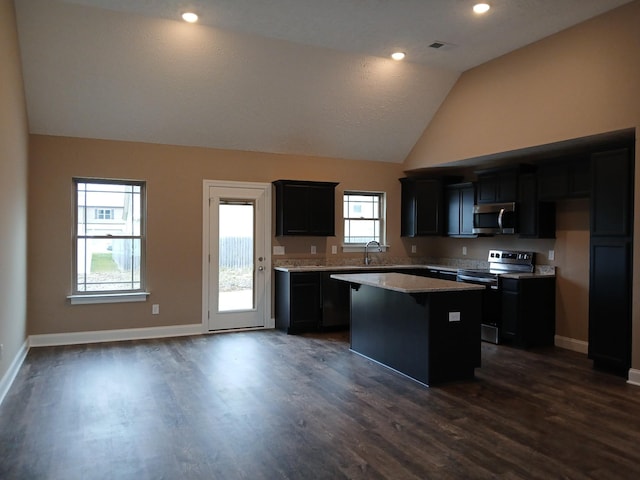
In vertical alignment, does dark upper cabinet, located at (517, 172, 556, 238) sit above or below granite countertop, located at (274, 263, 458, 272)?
above

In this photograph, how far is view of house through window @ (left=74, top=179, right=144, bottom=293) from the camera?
5977 millimetres

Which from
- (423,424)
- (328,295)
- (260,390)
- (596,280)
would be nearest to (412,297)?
(423,424)

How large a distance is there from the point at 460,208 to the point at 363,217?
4.77 feet

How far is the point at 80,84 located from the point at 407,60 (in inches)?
143

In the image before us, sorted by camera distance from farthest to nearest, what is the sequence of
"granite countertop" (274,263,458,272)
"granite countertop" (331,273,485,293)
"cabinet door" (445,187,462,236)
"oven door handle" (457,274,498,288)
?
Answer: "cabinet door" (445,187,462,236), "granite countertop" (274,263,458,272), "oven door handle" (457,274,498,288), "granite countertop" (331,273,485,293)

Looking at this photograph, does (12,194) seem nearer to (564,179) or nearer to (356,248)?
(356,248)

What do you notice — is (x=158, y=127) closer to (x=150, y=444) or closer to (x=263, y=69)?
(x=263, y=69)

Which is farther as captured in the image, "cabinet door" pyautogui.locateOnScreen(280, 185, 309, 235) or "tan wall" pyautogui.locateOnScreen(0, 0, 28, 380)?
"cabinet door" pyautogui.locateOnScreen(280, 185, 309, 235)

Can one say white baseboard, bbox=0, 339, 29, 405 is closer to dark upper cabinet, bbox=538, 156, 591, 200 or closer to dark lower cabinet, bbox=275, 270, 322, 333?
dark lower cabinet, bbox=275, 270, 322, 333

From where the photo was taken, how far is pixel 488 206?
6.61 metres

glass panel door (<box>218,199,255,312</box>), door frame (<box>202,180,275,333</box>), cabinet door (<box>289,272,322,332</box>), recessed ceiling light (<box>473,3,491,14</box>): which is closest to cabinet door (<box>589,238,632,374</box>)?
recessed ceiling light (<box>473,3,491,14</box>)

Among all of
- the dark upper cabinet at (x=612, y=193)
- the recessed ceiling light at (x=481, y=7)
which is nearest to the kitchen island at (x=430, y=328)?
the dark upper cabinet at (x=612, y=193)

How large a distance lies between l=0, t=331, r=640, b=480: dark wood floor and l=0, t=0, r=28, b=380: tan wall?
0.49 meters

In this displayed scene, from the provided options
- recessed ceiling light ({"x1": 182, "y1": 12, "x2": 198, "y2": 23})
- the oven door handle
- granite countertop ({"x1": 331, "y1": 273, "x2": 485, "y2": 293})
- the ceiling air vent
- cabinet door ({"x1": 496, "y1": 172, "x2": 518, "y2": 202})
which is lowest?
the oven door handle
